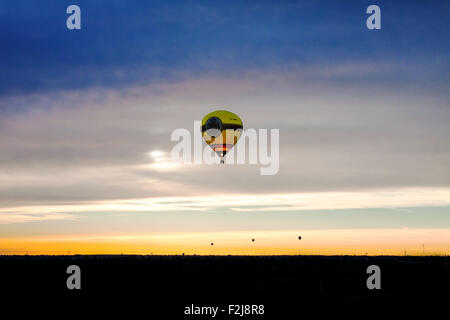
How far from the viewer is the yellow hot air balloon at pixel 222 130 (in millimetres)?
79000

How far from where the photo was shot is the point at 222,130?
79.0 metres

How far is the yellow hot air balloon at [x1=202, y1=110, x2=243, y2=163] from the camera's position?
79.0 metres
